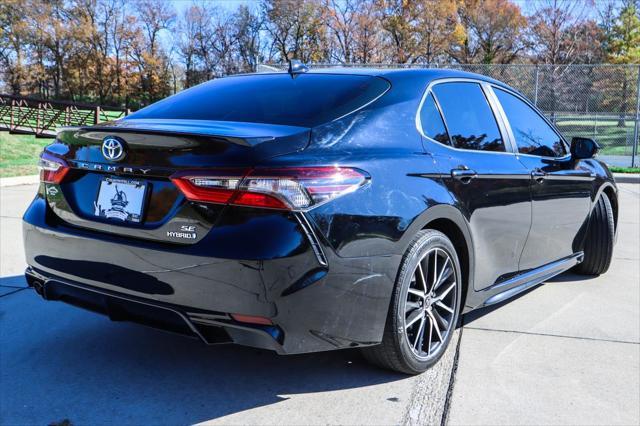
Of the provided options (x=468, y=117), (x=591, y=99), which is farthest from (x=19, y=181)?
(x=591, y=99)

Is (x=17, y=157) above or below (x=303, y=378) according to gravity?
above

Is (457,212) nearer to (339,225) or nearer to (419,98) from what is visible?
(419,98)

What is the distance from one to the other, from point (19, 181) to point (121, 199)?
889 cm

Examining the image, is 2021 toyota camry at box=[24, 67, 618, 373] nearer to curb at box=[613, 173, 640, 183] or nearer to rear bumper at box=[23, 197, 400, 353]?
rear bumper at box=[23, 197, 400, 353]

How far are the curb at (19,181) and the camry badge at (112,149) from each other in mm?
8474

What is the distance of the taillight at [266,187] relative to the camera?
2365 mm

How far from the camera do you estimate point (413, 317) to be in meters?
2.98

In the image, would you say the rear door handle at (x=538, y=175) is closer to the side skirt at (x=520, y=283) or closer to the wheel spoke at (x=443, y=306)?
the side skirt at (x=520, y=283)

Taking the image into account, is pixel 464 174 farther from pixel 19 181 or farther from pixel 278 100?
pixel 19 181

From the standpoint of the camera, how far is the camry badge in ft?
8.64

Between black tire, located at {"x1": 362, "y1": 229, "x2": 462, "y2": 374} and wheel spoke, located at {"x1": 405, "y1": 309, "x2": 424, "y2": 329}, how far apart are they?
0.06 feet

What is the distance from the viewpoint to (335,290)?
8.13 feet

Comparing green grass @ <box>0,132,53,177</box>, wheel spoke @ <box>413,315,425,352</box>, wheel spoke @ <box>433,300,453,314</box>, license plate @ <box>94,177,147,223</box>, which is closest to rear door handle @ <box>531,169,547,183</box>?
wheel spoke @ <box>433,300,453,314</box>

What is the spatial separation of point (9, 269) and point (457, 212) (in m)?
3.76
